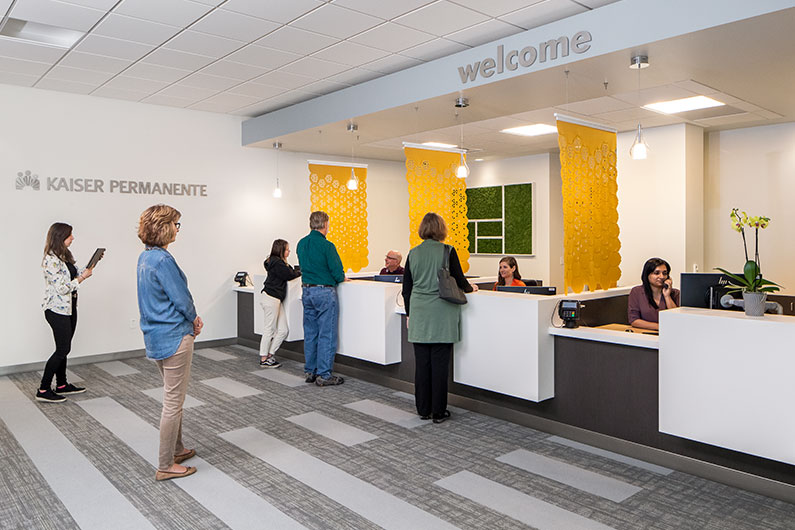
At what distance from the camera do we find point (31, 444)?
13.1ft

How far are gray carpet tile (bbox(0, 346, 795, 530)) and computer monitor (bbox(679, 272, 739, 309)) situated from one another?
41.6 inches

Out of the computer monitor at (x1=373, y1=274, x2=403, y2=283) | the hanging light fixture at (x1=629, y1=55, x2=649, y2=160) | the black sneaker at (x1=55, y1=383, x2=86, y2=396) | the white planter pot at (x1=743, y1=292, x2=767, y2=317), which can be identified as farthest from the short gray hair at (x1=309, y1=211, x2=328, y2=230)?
the white planter pot at (x1=743, y1=292, x2=767, y2=317)

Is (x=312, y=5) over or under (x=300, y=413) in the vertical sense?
over

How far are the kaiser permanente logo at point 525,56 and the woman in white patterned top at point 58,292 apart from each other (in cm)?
372

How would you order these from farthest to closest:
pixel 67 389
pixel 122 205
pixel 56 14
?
1. pixel 122 205
2. pixel 67 389
3. pixel 56 14

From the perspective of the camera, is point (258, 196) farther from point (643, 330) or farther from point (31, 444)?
point (643, 330)

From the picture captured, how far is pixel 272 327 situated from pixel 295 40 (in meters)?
3.19

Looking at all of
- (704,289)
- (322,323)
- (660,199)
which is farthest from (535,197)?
(704,289)

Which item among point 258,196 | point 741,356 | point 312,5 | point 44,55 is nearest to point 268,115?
point 258,196

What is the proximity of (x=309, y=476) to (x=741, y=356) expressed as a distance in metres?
Answer: 2.52

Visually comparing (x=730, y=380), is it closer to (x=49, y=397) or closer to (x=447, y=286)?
(x=447, y=286)

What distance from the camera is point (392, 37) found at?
4.62 metres

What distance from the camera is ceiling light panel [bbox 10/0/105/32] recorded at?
4035mm

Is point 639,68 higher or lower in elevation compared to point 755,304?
higher
